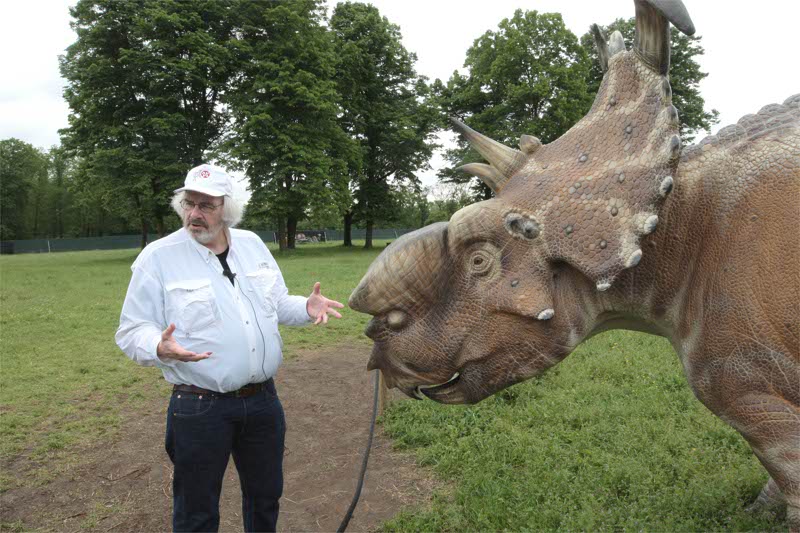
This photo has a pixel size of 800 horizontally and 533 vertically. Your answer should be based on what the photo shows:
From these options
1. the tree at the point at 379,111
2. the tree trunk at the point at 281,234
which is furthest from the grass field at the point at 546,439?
the tree at the point at 379,111

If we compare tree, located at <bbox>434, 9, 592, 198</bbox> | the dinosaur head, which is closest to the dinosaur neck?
the dinosaur head

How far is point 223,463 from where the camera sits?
9.10 feet

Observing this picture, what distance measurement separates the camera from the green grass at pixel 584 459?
3.47 m

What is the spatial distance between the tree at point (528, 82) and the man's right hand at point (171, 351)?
80.1 feet

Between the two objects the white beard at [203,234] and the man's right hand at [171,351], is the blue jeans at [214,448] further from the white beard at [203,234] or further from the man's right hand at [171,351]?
the white beard at [203,234]

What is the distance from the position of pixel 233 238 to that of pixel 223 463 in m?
1.24

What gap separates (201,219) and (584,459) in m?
3.42

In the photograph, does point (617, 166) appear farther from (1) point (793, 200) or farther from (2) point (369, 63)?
(2) point (369, 63)

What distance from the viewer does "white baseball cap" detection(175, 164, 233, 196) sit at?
2754 millimetres

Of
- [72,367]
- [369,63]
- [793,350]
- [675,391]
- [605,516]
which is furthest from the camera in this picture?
[369,63]

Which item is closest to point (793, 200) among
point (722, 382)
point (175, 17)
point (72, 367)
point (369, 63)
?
point (722, 382)

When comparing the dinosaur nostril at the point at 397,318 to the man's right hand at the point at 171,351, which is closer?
the dinosaur nostril at the point at 397,318

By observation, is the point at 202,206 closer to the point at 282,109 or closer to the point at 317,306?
the point at 317,306

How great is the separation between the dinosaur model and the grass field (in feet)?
6.78
